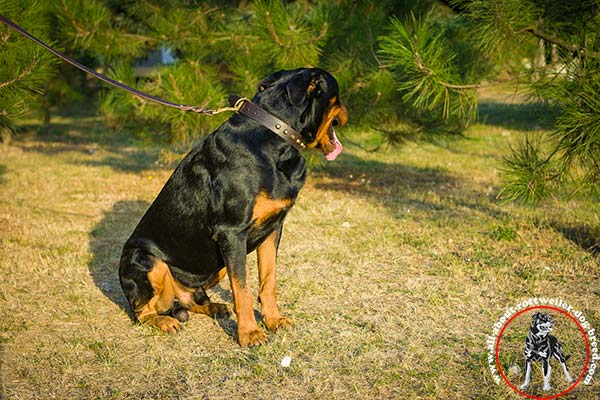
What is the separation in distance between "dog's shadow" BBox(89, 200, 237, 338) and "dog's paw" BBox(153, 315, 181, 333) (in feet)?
0.85

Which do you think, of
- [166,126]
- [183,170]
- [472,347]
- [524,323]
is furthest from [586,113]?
[166,126]

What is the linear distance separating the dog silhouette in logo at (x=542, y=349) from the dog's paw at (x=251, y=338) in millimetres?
1342

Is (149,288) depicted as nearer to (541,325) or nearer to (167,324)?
(167,324)

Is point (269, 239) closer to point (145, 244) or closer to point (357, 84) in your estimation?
point (145, 244)

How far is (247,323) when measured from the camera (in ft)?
10.7

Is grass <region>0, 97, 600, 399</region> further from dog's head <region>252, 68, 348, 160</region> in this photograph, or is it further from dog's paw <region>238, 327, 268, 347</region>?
dog's head <region>252, 68, 348, 160</region>

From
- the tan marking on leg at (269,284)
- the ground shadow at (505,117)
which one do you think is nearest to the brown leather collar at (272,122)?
the tan marking on leg at (269,284)

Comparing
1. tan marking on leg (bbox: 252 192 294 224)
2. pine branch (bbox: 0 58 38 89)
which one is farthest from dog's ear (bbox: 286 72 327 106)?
pine branch (bbox: 0 58 38 89)

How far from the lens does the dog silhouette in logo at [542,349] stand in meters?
2.71

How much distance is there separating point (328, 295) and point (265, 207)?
3.66 feet

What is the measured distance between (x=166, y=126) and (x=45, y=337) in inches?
171

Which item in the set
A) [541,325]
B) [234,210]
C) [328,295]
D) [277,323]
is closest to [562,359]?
[541,325]

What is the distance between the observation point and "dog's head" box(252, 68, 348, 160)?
3285 millimetres

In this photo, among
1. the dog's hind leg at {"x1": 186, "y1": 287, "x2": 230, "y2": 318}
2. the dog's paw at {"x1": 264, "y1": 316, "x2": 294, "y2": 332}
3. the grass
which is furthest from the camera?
the dog's hind leg at {"x1": 186, "y1": 287, "x2": 230, "y2": 318}
